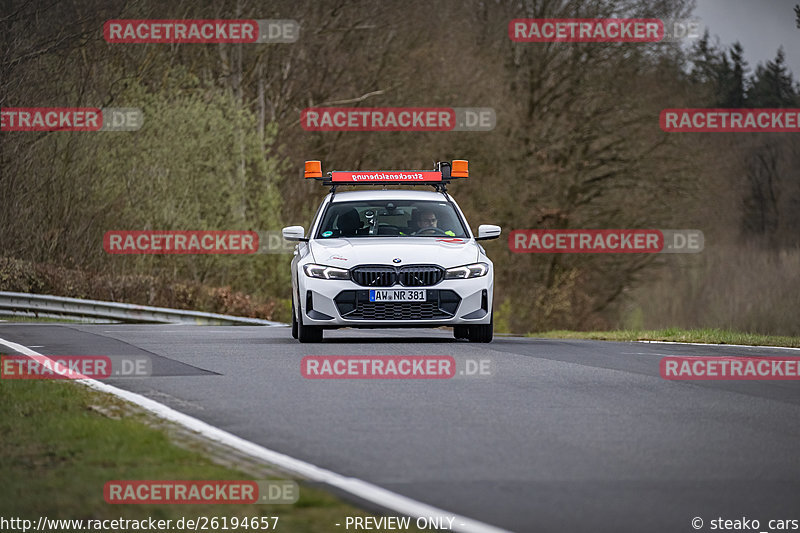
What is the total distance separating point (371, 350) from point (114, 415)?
6.21 meters

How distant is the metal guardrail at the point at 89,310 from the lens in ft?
110

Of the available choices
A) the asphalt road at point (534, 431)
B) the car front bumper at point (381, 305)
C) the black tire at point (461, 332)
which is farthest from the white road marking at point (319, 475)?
the black tire at point (461, 332)

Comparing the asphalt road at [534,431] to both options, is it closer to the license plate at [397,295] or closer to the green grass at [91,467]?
the green grass at [91,467]

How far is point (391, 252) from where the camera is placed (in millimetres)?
17672

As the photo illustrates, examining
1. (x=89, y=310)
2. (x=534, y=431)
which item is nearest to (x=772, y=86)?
(x=89, y=310)

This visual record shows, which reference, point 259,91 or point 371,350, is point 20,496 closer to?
point 371,350

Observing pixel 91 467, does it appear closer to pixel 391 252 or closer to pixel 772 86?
pixel 391 252

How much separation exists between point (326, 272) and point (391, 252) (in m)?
0.81

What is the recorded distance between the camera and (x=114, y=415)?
35.6 feet

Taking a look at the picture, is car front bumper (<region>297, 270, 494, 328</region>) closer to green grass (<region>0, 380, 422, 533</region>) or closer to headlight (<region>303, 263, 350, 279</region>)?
headlight (<region>303, 263, 350, 279</region>)

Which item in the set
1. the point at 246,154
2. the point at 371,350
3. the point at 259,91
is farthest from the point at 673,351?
the point at 259,91

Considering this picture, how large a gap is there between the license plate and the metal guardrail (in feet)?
54.0

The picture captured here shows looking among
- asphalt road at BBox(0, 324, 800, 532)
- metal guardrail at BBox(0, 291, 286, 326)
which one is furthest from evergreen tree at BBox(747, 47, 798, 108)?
asphalt road at BBox(0, 324, 800, 532)

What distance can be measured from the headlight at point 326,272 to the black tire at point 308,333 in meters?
0.64
